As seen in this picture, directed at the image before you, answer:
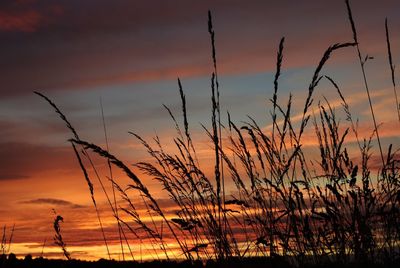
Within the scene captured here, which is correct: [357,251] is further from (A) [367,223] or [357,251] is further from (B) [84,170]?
(B) [84,170]

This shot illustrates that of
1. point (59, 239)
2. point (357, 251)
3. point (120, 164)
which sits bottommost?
point (357, 251)

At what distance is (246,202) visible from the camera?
432cm

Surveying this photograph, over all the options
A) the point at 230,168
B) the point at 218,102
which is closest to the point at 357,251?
the point at 230,168

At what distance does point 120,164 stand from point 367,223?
1867 mm

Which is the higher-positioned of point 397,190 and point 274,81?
point 274,81

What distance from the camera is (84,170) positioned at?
381 cm

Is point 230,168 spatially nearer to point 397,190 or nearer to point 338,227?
point 338,227

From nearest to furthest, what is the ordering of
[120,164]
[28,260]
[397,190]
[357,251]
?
1. [120,164]
2. [357,251]
3. [397,190]
4. [28,260]

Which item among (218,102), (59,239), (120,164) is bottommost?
(59,239)

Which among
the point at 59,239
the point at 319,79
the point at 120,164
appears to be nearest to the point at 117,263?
the point at 59,239

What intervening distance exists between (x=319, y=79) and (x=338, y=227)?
3.56 feet

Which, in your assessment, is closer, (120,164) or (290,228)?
(120,164)

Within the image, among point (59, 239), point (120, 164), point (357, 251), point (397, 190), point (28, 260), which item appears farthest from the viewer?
point (28, 260)

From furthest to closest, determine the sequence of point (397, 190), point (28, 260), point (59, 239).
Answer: point (28, 260), point (397, 190), point (59, 239)
